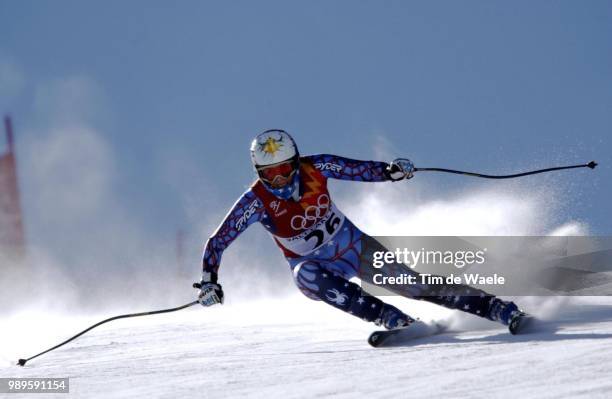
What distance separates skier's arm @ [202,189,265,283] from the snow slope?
2.08 feet

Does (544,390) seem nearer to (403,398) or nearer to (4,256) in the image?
(403,398)

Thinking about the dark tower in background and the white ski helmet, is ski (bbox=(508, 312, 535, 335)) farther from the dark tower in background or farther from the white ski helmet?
the dark tower in background

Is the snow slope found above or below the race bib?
below

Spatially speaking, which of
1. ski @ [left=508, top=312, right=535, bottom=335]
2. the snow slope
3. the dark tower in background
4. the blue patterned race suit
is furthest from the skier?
the dark tower in background

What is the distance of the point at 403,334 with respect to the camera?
5172 millimetres

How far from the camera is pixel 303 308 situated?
27.0ft

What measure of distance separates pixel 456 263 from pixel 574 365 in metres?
2.57

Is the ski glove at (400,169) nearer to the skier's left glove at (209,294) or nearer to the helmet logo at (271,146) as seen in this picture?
the helmet logo at (271,146)

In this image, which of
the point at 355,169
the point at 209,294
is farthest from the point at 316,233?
the point at 209,294

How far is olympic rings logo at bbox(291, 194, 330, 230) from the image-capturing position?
5.68m

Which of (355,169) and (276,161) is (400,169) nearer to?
(355,169)

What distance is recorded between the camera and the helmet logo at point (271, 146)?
5441 millimetres

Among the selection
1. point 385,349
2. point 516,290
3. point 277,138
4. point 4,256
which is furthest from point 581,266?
point 4,256

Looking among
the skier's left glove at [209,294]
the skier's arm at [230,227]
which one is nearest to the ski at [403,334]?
the skier's left glove at [209,294]
